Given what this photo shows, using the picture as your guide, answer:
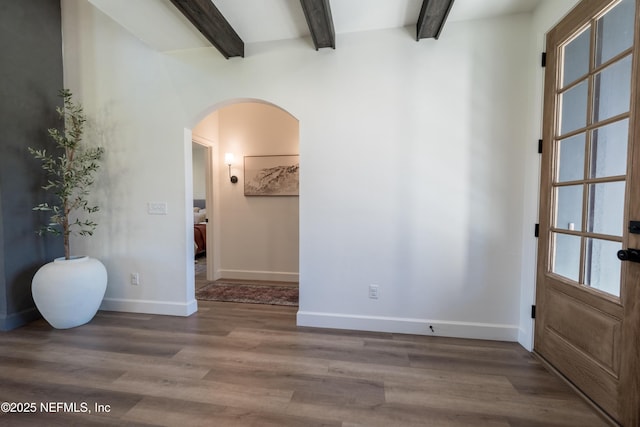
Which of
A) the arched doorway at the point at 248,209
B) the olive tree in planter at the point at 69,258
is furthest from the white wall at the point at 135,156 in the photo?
the arched doorway at the point at 248,209

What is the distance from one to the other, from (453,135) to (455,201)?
57 cm

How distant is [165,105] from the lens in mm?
2707

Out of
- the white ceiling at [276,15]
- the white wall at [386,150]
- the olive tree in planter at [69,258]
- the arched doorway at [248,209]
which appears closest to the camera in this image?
the white ceiling at [276,15]

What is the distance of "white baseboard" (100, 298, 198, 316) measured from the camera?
2789 mm

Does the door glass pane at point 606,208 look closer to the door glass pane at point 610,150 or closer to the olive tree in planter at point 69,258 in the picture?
the door glass pane at point 610,150

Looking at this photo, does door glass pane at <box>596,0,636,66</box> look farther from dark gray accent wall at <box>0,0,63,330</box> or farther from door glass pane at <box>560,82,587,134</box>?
dark gray accent wall at <box>0,0,63,330</box>

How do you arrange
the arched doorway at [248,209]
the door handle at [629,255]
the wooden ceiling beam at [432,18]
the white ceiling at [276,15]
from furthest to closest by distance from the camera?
the arched doorway at [248,209] → the white ceiling at [276,15] → the wooden ceiling beam at [432,18] → the door handle at [629,255]

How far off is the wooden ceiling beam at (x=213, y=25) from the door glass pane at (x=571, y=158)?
275 centimetres

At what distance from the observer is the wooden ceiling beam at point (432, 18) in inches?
75.2

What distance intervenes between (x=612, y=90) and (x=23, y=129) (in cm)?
459

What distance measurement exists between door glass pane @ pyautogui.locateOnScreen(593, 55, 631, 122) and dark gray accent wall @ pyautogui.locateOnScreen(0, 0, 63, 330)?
4.56 meters

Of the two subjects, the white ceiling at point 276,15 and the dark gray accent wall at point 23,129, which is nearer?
the white ceiling at point 276,15

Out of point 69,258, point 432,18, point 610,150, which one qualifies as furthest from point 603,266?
point 69,258

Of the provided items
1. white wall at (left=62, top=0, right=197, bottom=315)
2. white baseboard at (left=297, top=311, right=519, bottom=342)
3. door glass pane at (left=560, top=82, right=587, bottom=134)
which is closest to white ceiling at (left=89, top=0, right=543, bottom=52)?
white wall at (left=62, top=0, right=197, bottom=315)
